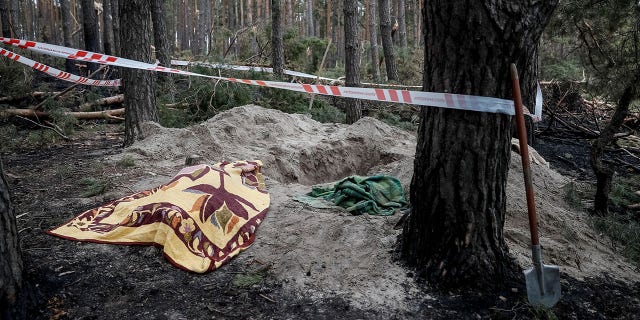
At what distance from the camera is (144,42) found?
6.60 metres

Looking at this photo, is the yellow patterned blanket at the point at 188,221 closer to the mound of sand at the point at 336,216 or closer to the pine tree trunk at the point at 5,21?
the mound of sand at the point at 336,216

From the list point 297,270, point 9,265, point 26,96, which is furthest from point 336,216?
point 26,96

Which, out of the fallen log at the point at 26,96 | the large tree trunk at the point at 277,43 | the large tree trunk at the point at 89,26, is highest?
the large tree trunk at the point at 89,26

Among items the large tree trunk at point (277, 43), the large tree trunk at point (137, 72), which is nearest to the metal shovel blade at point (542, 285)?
the large tree trunk at point (137, 72)

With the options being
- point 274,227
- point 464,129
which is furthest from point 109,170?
point 464,129

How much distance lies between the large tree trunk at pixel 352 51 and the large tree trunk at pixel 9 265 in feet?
22.4

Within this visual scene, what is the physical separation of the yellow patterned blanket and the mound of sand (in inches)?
7.0

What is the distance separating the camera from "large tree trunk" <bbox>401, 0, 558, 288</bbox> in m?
2.49

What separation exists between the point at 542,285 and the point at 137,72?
596 cm

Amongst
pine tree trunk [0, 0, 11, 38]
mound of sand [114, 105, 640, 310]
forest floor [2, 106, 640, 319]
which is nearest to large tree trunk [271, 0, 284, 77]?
mound of sand [114, 105, 640, 310]

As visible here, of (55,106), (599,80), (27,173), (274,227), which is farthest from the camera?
(55,106)

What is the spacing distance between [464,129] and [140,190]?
331cm

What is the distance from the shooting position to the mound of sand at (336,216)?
9.67 feet

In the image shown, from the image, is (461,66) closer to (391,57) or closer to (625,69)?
(625,69)
